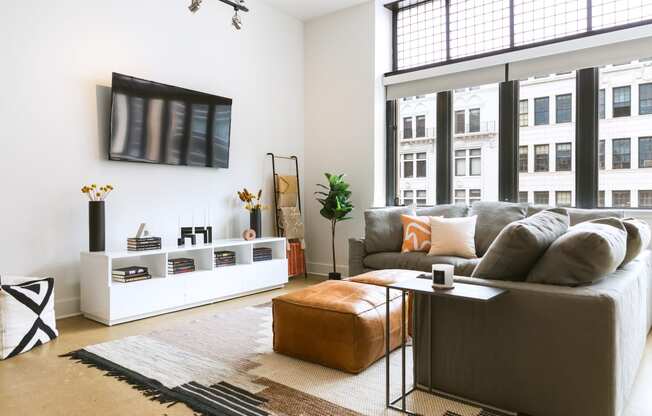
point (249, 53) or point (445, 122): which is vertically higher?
A: point (249, 53)

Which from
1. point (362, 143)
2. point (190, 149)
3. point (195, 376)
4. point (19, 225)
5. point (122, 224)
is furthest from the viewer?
point (362, 143)

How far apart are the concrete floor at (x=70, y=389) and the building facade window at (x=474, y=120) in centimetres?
265

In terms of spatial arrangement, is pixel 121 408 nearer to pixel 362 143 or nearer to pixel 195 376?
pixel 195 376

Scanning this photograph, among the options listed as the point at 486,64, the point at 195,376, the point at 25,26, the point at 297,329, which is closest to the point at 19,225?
the point at 25,26

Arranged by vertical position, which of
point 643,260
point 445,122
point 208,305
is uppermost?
point 445,122

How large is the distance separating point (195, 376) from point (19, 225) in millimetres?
2097

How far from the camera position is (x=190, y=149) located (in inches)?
179

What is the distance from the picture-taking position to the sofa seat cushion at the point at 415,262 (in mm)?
3744

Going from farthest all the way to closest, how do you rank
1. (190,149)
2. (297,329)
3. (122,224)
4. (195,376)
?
(190,149)
(122,224)
(297,329)
(195,376)

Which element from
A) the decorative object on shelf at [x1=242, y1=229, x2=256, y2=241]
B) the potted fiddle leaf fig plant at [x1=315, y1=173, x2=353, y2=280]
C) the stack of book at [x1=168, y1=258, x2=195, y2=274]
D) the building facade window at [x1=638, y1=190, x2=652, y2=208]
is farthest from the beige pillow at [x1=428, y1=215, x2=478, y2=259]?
the stack of book at [x1=168, y1=258, x2=195, y2=274]

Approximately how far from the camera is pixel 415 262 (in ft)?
13.2

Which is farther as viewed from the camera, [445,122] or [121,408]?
[445,122]

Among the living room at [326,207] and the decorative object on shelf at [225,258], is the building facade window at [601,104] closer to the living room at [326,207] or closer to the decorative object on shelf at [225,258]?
the living room at [326,207]

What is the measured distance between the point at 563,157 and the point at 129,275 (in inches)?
162
